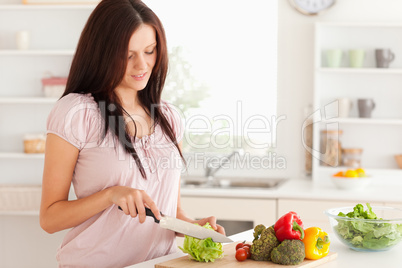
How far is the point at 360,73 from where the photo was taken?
13.3 feet

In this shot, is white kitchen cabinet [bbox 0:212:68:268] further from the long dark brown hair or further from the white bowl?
the long dark brown hair

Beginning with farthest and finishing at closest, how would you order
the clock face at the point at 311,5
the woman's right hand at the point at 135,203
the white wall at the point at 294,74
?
the white wall at the point at 294,74 < the clock face at the point at 311,5 < the woman's right hand at the point at 135,203

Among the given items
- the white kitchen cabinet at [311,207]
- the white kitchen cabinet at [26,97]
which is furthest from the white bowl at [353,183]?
the white kitchen cabinet at [26,97]

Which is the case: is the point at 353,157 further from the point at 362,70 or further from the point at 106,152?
the point at 106,152

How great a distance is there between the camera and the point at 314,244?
1.81m

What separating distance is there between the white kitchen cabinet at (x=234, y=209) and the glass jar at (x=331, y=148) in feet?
2.19

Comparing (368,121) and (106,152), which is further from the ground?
(368,121)

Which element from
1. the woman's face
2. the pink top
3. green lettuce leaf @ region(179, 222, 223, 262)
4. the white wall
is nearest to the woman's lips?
the woman's face

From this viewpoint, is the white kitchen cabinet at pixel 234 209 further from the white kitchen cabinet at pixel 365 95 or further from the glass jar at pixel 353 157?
the glass jar at pixel 353 157

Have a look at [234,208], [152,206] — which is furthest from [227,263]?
[234,208]

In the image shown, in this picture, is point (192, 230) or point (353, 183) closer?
point (192, 230)

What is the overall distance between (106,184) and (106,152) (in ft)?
0.34

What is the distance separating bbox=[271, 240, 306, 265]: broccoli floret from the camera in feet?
5.68

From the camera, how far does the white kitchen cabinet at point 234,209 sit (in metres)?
3.61
